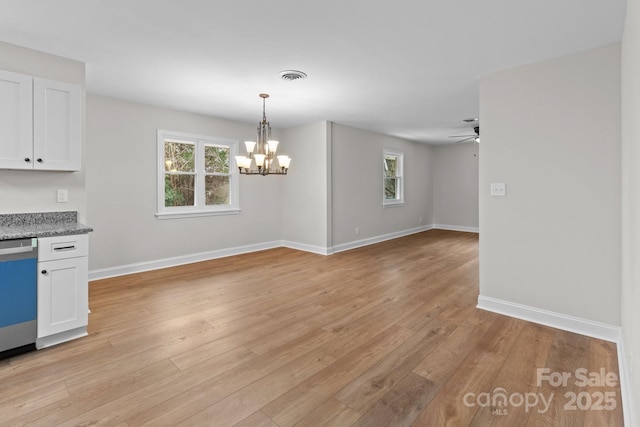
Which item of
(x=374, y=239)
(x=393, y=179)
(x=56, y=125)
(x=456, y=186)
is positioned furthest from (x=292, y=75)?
(x=456, y=186)

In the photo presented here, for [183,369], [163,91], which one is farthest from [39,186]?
[183,369]

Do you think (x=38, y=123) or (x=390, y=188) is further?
(x=390, y=188)

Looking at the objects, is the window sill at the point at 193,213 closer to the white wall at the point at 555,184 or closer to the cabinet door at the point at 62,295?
the cabinet door at the point at 62,295

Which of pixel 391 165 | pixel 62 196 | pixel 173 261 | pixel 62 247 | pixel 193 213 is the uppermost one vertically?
pixel 391 165

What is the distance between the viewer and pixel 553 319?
9.30 ft

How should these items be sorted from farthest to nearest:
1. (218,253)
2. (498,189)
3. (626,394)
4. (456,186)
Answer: (456,186) → (218,253) → (498,189) → (626,394)

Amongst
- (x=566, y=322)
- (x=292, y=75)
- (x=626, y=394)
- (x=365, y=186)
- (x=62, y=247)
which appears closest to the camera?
(x=626, y=394)

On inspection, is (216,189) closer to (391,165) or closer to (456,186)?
(391,165)

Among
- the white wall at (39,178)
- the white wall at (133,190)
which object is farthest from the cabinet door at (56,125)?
the white wall at (133,190)

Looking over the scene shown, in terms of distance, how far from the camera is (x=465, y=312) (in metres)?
3.13

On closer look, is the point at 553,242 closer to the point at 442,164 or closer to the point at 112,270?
the point at 112,270

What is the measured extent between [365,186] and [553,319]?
429 cm

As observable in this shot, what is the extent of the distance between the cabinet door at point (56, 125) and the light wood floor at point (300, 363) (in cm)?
150

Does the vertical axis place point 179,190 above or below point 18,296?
above
